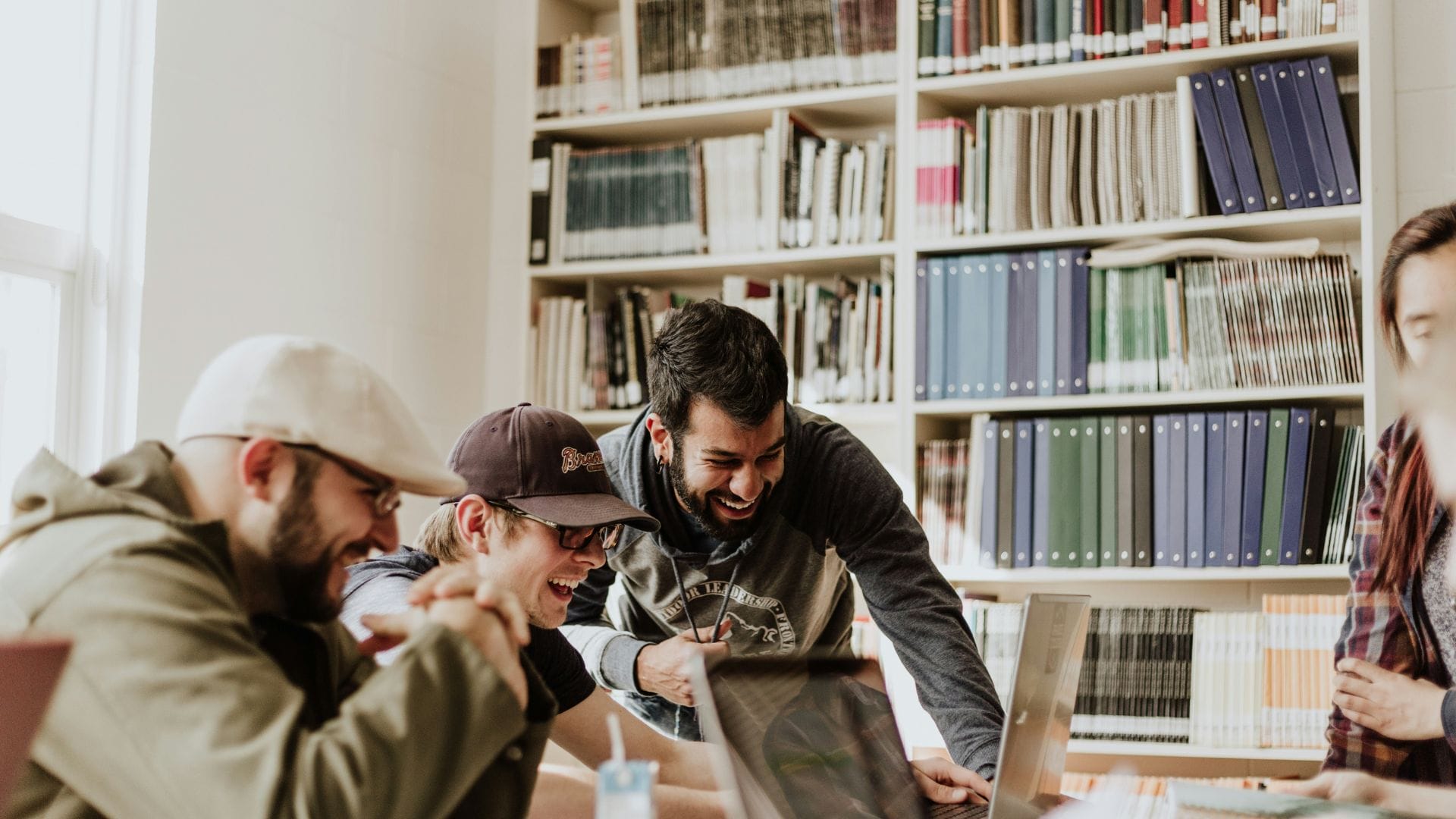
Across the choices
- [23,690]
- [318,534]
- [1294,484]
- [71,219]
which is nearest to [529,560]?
[318,534]

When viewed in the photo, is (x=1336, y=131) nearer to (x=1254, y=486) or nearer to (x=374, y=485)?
(x=1254, y=486)

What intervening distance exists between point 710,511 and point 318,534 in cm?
100

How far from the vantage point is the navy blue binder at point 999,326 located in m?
3.04

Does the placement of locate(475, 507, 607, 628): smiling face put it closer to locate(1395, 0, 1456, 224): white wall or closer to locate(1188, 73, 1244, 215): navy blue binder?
locate(1188, 73, 1244, 215): navy blue binder

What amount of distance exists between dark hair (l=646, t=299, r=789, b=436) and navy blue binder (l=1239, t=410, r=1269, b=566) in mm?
1283

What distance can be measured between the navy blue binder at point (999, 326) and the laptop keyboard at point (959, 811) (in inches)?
61.0

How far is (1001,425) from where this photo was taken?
3.04 m

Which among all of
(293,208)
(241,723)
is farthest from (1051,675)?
(293,208)

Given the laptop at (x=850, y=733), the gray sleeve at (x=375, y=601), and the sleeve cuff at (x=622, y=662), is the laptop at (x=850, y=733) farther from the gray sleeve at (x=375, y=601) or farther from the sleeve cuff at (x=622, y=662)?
the sleeve cuff at (x=622, y=662)

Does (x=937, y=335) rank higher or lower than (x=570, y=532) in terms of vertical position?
higher

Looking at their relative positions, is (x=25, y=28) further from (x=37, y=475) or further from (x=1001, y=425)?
(x=1001, y=425)

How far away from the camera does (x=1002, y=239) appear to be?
304 centimetres

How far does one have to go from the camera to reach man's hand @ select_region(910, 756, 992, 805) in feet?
5.27

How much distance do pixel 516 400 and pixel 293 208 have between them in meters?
0.79
